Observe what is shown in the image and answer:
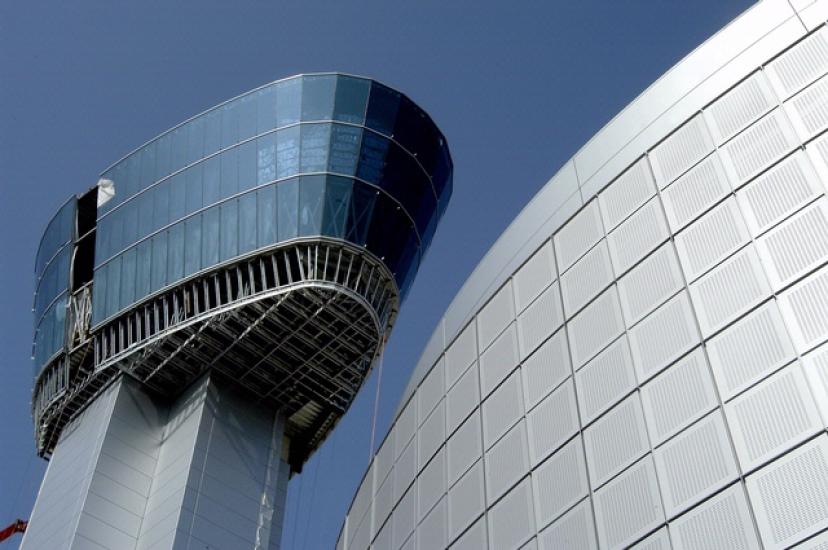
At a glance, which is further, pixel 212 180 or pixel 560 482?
pixel 212 180

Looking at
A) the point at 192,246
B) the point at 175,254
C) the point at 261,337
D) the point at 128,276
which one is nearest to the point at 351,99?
the point at 192,246

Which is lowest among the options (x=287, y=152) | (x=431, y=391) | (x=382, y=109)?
(x=431, y=391)

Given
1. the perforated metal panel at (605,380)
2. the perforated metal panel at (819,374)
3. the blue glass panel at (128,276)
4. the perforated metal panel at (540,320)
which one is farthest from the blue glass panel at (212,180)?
the perforated metal panel at (819,374)

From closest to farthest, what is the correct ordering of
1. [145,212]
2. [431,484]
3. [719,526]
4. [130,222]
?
1. [719,526]
2. [431,484]
3. [145,212]
4. [130,222]

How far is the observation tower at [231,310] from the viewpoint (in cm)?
5428

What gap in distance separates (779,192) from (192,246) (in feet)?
132

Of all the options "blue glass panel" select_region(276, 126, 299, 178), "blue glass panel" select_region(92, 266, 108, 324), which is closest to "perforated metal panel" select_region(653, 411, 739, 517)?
"blue glass panel" select_region(276, 126, 299, 178)

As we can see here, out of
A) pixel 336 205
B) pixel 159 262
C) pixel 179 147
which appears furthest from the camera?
pixel 179 147

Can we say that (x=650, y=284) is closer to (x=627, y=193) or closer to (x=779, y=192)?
(x=779, y=192)

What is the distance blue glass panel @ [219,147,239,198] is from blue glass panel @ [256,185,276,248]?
209 centimetres

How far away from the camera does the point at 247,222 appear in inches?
2265

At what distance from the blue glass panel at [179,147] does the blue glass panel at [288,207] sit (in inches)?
352

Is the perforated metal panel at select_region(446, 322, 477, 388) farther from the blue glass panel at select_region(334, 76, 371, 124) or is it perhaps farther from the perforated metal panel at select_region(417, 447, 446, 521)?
the blue glass panel at select_region(334, 76, 371, 124)

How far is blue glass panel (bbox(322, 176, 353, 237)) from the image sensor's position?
183 ft
